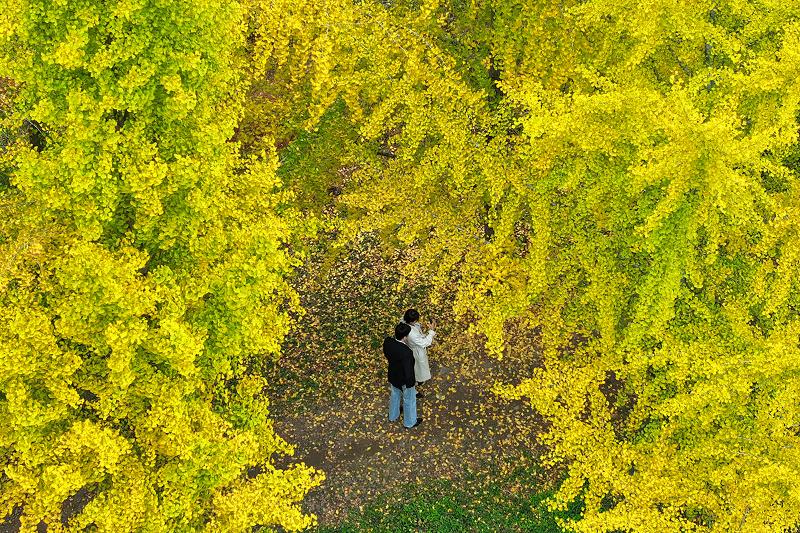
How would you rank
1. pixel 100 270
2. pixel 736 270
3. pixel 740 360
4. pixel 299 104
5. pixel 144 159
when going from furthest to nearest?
pixel 299 104, pixel 736 270, pixel 740 360, pixel 144 159, pixel 100 270

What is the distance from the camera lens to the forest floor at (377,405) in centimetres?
965

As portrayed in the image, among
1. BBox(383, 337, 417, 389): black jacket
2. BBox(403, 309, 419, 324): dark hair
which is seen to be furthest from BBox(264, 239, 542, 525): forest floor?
BBox(403, 309, 419, 324): dark hair

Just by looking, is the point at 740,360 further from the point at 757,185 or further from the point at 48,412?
the point at 48,412

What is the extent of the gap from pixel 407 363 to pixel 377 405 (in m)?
2.00

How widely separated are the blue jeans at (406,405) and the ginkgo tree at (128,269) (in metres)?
3.50

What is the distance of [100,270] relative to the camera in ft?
16.0

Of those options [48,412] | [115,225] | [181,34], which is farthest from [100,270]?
[181,34]

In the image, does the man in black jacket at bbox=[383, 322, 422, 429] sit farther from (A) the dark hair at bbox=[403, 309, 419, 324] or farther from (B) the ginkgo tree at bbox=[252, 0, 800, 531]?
(B) the ginkgo tree at bbox=[252, 0, 800, 531]

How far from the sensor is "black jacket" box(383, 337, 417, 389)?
349 inches

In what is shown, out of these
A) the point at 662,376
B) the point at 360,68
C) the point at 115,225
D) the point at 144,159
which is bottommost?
the point at 662,376

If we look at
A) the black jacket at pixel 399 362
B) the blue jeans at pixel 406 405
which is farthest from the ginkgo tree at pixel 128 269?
the blue jeans at pixel 406 405

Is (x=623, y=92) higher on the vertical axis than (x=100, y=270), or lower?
higher

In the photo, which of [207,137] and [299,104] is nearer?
[207,137]

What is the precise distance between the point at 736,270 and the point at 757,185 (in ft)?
4.20
